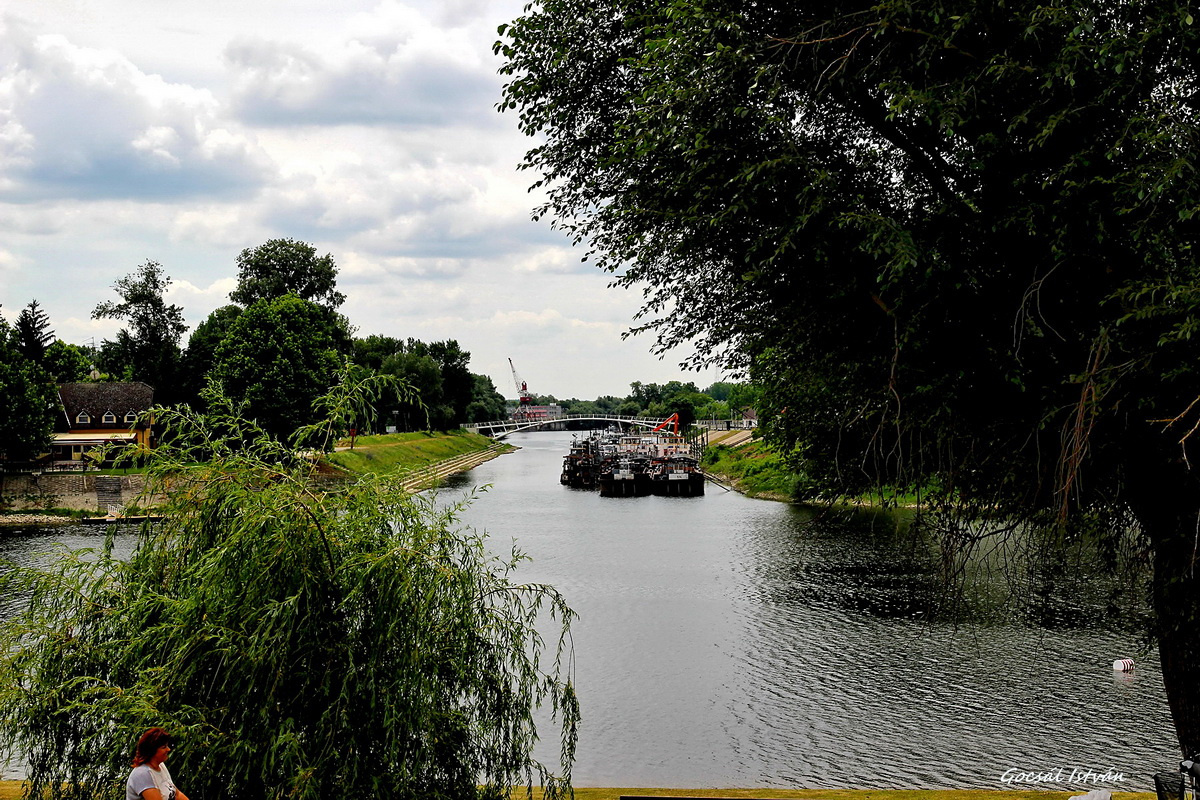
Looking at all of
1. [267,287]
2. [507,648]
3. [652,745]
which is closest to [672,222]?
[507,648]

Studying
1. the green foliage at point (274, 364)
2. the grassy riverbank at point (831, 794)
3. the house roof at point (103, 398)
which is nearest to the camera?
the grassy riverbank at point (831, 794)

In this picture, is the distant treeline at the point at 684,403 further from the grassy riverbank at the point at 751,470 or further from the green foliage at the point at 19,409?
the green foliage at the point at 19,409

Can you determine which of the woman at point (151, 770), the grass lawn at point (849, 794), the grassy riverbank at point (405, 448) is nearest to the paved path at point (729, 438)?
the grassy riverbank at point (405, 448)

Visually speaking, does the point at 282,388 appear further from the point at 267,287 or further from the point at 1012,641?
the point at 1012,641

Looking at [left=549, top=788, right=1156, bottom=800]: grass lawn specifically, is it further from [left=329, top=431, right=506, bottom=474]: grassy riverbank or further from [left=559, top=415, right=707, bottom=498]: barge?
[left=559, top=415, right=707, bottom=498]: barge

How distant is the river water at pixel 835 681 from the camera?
14461 mm

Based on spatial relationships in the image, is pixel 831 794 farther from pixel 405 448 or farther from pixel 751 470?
pixel 405 448

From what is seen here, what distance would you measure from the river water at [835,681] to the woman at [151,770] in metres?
3.76

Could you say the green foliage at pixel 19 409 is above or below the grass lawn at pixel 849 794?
above

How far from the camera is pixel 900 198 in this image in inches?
429

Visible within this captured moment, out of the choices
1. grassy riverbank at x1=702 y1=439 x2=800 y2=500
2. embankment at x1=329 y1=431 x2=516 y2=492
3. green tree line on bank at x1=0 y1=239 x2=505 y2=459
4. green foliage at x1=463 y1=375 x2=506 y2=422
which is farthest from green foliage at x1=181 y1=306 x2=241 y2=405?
green foliage at x1=463 y1=375 x2=506 y2=422

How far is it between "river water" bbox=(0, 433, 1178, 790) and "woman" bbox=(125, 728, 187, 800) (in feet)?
12.3

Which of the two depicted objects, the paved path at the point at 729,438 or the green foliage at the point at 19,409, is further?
the paved path at the point at 729,438

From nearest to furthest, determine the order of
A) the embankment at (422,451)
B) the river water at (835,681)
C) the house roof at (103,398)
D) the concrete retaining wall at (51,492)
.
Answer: the river water at (835,681) < the concrete retaining wall at (51,492) < the embankment at (422,451) < the house roof at (103,398)
